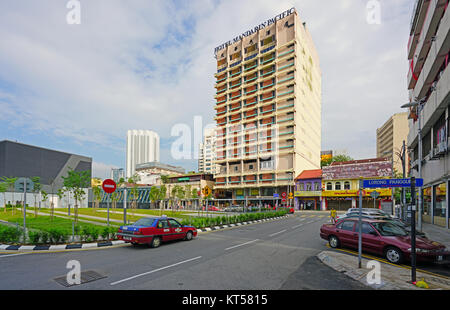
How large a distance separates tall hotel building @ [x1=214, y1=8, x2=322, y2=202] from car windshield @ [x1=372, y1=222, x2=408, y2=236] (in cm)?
4796

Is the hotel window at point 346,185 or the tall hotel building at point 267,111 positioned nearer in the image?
the hotel window at point 346,185

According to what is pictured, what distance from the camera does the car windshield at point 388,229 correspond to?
31.8ft

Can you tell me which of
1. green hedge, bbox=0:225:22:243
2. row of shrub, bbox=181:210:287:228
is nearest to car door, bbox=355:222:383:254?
row of shrub, bbox=181:210:287:228

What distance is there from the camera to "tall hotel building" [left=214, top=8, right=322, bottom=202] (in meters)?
60.8

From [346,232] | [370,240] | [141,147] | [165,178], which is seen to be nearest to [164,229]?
[346,232]

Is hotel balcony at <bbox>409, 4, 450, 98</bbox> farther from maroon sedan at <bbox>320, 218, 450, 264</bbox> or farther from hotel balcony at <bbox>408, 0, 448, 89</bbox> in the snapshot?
maroon sedan at <bbox>320, 218, 450, 264</bbox>

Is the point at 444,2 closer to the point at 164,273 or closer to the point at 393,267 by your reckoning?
the point at 393,267

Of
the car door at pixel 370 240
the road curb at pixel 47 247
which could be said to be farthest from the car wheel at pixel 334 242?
the road curb at pixel 47 247

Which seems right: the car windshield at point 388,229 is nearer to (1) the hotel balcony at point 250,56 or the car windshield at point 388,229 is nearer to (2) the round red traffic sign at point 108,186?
(2) the round red traffic sign at point 108,186

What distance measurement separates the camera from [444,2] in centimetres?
1742

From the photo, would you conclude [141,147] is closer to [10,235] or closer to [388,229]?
[10,235]

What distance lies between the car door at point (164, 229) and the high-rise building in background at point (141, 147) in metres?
141

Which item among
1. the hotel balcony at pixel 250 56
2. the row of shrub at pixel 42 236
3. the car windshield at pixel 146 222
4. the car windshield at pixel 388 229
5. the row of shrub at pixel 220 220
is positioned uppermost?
the hotel balcony at pixel 250 56
